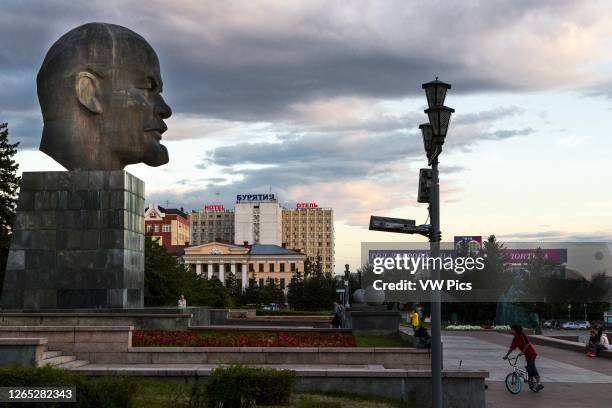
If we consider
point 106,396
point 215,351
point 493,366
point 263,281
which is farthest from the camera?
point 263,281

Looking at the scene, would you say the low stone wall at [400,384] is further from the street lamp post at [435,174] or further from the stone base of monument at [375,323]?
the stone base of monument at [375,323]

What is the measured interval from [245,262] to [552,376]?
131682mm

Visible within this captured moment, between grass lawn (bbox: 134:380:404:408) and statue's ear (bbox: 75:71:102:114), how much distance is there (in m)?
11.0

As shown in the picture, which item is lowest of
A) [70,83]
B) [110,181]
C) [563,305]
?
[563,305]

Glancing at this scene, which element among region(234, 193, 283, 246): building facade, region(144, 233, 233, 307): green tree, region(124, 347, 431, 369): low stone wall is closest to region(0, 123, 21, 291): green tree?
region(144, 233, 233, 307): green tree

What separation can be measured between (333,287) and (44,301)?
67400mm

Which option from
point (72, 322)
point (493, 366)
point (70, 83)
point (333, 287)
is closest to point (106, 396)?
point (72, 322)

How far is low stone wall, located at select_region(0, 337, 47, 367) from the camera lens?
15297mm

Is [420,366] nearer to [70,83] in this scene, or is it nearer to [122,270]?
[122,270]

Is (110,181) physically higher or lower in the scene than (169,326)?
higher

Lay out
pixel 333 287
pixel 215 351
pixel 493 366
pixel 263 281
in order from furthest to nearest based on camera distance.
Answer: pixel 263 281 < pixel 333 287 < pixel 493 366 < pixel 215 351

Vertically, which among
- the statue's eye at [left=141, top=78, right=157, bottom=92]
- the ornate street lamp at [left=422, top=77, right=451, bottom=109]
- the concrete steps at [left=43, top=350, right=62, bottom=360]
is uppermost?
the statue's eye at [left=141, top=78, right=157, bottom=92]

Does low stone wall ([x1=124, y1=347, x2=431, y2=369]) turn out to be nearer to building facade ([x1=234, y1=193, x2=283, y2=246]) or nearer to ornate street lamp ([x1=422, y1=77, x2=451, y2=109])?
ornate street lamp ([x1=422, y1=77, x2=451, y2=109])

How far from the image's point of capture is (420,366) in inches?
732
